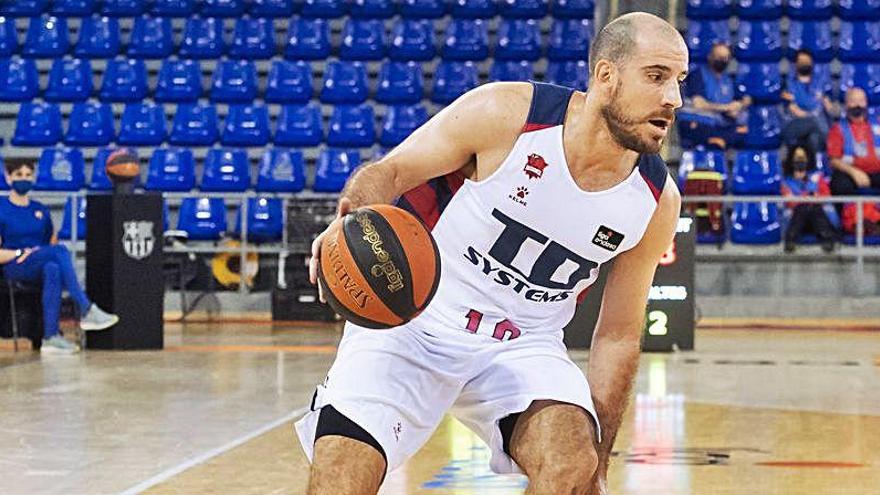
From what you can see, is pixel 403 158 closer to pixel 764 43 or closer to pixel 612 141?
pixel 612 141

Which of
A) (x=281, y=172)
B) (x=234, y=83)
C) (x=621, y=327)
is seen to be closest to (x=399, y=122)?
(x=281, y=172)

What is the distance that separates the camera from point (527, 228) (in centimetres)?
392

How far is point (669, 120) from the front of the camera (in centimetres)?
382

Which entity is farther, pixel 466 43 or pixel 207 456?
pixel 466 43

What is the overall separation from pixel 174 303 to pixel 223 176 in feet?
4.65

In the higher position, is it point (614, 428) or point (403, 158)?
point (403, 158)

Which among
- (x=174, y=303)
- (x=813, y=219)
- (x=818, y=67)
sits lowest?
(x=174, y=303)

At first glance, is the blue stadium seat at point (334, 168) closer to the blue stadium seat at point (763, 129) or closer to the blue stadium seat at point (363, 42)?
the blue stadium seat at point (363, 42)

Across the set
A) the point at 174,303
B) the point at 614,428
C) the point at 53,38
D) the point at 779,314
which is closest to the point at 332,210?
the point at 174,303

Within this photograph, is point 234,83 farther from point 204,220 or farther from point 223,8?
point 204,220

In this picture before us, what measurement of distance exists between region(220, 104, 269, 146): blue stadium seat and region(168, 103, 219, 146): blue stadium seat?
0.46ft

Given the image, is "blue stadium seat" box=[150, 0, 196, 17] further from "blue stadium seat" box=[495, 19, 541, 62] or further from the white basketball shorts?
the white basketball shorts

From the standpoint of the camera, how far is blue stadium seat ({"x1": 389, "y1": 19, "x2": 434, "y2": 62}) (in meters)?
16.6

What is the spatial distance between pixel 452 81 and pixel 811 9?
3984 millimetres
